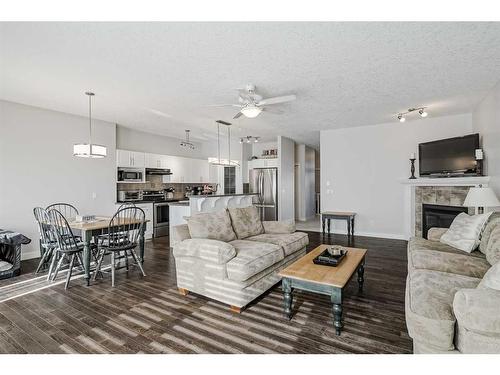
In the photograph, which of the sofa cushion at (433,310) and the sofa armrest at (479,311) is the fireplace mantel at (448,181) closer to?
the sofa cushion at (433,310)

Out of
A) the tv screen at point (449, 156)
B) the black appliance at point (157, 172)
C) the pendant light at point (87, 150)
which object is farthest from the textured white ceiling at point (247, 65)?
the black appliance at point (157, 172)

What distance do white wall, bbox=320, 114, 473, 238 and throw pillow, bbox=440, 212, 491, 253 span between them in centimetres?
293

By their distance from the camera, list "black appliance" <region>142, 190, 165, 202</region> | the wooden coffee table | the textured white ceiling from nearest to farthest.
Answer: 1. the wooden coffee table
2. the textured white ceiling
3. "black appliance" <region>142, 190, 165, 202</region>

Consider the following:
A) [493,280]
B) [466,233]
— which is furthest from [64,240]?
[466,233]

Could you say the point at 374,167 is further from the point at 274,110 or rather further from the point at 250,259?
the point at 250,259

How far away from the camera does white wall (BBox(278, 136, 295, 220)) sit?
764 cm

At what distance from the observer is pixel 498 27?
92.7 inches

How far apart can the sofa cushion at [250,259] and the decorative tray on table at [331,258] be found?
0.52 m

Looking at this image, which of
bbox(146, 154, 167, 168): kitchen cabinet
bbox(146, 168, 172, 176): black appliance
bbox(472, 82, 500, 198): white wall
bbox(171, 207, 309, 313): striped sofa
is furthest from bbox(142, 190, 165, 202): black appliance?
bbox(472, 82, 500, 198): white wall

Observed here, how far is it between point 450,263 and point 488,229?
680mm

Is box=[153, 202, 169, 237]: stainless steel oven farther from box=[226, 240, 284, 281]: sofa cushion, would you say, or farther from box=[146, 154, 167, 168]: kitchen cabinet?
box=[226, 240, 284, 281]: sofa cushion

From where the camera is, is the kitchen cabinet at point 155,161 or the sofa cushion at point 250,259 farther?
the kitchen cabinet at point 155,161

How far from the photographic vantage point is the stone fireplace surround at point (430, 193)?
4.76 meters
